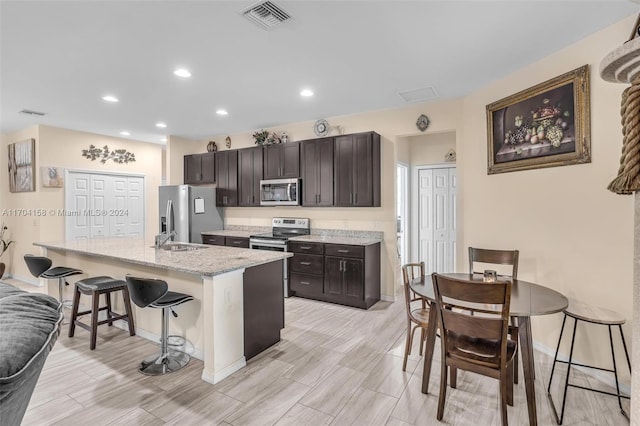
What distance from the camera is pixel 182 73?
3.34m

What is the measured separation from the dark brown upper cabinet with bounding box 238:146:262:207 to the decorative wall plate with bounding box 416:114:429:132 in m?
2.68

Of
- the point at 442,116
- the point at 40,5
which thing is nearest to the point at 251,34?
the point at 40,5

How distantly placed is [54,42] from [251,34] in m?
1.69

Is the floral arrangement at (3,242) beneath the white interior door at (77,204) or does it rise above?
beneath

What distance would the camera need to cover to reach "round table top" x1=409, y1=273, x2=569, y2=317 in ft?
6.38

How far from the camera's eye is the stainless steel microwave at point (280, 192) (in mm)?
5148

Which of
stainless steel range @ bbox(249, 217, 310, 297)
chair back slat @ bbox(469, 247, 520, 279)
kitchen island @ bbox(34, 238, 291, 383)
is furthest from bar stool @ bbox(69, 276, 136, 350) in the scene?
chair back slat @ bbox(469, 247, 520, 279)

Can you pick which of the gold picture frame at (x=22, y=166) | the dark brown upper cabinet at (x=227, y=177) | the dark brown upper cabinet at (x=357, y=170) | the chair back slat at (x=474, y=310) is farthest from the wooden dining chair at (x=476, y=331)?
the gold picture frame at (x=22, y=166)

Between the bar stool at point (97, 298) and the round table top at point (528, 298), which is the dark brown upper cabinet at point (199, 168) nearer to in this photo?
the bar stool at point (97, 298)

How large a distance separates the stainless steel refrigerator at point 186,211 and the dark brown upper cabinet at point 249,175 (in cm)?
72

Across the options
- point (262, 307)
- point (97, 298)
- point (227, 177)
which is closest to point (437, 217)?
point (262, 307)

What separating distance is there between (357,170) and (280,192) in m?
1.42

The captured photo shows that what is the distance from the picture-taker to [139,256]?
2996 mm

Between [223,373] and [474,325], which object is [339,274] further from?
[474,325]
